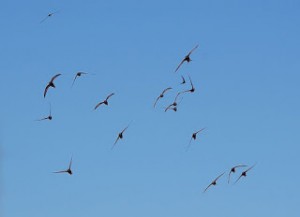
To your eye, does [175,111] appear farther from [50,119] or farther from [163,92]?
[50,119]

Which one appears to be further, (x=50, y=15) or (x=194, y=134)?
→ (x=194, y=134)

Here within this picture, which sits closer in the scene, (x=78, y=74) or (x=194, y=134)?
(x=78, y=74)

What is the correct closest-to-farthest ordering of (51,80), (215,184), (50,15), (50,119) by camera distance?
(50,15)
(51,80)
(50,119)
(215,184)

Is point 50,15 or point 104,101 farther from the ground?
point 104,101

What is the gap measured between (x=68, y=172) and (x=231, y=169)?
18.7 meters

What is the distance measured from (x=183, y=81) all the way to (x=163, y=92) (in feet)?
25.4

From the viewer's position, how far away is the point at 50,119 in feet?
279

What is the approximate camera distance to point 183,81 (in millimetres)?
86438

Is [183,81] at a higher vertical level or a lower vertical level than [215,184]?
higher

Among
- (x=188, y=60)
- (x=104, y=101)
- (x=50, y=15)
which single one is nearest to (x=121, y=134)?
(x=104, y=101)

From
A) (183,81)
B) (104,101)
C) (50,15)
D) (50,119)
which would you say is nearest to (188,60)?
(183,81)

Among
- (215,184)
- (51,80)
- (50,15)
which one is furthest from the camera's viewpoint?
(215,184)

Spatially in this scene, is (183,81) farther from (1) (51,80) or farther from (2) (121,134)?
(1) (51,80)

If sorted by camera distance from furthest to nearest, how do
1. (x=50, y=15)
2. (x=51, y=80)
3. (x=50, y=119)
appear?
Result: (x=50, y=119) → (x=51, y=80) → (x=50, y=15)
